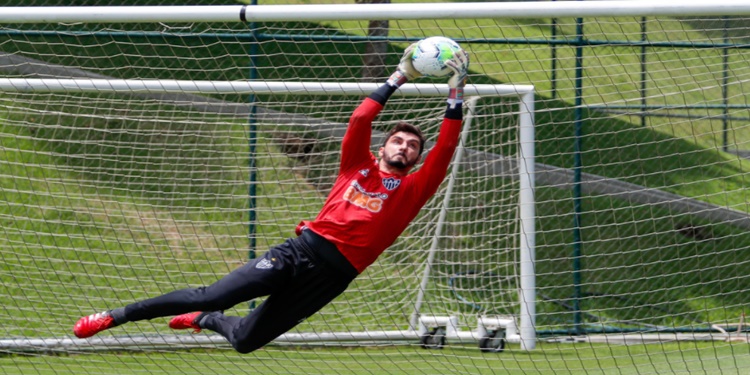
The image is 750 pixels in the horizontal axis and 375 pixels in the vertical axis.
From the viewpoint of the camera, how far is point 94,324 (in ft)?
18.0

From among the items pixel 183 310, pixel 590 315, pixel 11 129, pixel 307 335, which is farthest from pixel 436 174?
pixel 11 129

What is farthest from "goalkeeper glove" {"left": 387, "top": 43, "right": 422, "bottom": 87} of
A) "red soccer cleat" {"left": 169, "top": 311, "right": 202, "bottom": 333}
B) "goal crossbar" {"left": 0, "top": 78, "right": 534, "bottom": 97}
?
"red soccer cleat" {"left": 169, "top": 311, "right": 202, "bottom": 333}

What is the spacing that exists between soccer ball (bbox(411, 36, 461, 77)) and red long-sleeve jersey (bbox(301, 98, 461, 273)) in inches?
13.4

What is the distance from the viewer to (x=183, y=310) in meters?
5.25

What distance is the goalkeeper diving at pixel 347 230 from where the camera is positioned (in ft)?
16.8

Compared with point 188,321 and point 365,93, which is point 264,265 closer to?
point 188,321

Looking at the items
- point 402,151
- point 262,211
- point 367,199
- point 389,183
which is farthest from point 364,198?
point 262,211

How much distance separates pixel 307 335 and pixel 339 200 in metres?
3.00

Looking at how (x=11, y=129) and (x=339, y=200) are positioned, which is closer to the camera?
(x=339, y=200)

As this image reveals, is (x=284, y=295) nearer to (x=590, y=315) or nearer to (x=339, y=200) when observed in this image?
(x=339, y=200)

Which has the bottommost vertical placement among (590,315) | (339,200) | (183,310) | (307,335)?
(590,315)

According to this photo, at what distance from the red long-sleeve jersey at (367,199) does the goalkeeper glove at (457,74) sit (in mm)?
137

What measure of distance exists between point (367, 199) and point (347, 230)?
20cm

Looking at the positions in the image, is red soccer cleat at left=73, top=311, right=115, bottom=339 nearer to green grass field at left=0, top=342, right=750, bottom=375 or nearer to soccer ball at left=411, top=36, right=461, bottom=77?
green grass field at left=0, top=342, right=750, bottom=375
